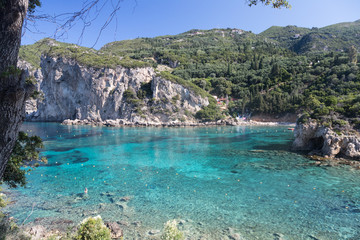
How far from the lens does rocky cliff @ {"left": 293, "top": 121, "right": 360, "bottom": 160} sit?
785 inches

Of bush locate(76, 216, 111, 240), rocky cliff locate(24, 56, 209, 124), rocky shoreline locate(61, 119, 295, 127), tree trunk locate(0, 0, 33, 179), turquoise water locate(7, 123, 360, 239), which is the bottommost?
turquoise water locate(7, 123, 360, 239)

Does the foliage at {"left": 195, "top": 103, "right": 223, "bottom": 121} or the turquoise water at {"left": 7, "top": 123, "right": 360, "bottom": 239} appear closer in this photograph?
the turquoise water at {"left": 7, "top": 123, "right": 360, "bottom": 239}

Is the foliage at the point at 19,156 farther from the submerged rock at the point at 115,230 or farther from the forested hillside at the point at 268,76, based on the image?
the forested hillside at the point at 268,76

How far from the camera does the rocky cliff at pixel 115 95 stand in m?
61.7

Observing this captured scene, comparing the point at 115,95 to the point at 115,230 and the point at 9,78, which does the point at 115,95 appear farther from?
the point at 9,78

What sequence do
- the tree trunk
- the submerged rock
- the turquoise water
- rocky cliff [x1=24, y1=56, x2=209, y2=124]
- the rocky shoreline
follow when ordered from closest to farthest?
the tree trunk, the submerged rock, the turquoise water, the rocky shoreline, rocky cliff [x1=24, y1=56, x2=209, y2=124]

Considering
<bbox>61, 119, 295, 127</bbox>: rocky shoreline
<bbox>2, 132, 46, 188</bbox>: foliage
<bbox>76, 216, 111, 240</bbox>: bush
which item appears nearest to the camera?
<bbox>2, 132, 46, 188</bbox>: foliage

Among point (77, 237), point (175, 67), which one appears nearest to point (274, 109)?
point (175, 67)

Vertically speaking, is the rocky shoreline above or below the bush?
above

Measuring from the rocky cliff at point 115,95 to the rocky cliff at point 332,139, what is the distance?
39.7 meters

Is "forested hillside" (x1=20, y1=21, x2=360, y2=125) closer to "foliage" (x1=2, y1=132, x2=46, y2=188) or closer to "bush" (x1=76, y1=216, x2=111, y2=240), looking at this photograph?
"bush" (x1=76, y1=216, x2=111, y2=240)

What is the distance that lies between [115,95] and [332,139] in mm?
54696

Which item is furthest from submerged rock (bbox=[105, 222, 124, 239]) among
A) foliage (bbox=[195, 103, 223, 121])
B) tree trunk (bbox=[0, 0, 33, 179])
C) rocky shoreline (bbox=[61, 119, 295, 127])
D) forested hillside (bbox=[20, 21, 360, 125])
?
foliage (bbox=[195, 103, 223, 121])

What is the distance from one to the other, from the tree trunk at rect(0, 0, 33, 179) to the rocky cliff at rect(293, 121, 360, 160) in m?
24.8
